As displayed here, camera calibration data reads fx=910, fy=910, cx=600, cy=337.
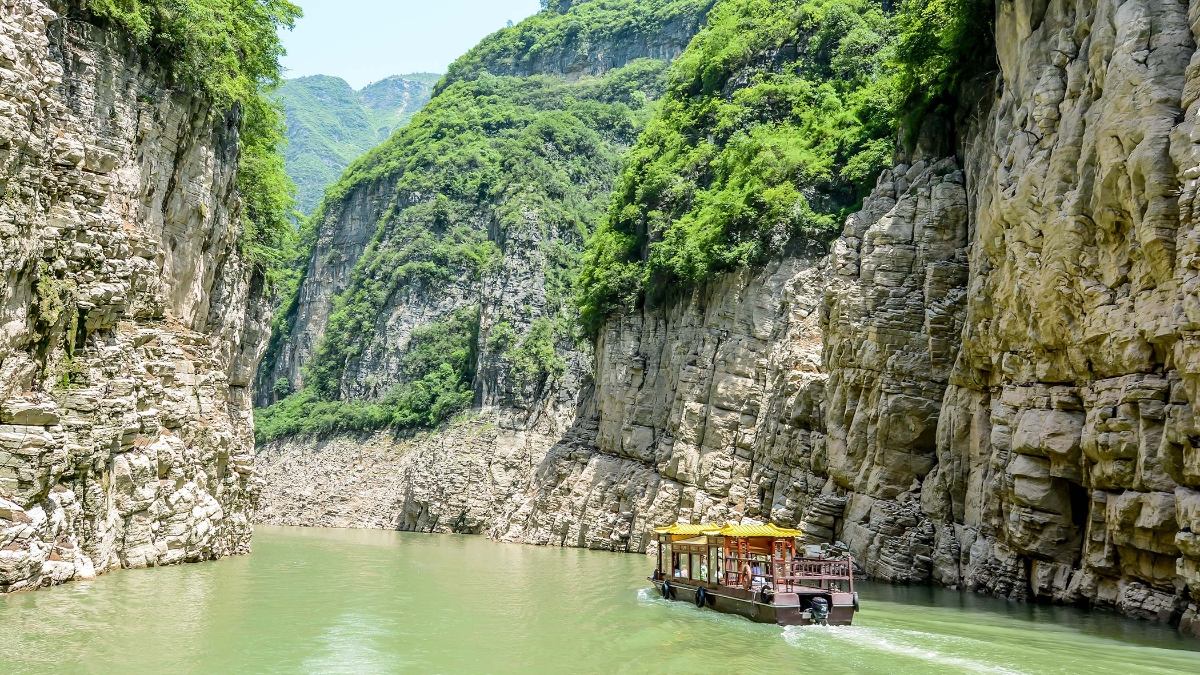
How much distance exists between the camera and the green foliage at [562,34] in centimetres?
11044

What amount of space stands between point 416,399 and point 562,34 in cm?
5837

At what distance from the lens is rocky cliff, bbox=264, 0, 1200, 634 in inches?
697

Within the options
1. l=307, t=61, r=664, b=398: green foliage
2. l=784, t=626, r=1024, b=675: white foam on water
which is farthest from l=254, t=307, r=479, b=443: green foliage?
l=784, t=626, r=1024, b=675: white foam on water

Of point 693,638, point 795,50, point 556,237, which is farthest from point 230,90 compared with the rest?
point 556,237

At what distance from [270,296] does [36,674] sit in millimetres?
33550

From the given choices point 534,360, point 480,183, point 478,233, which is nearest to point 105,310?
point 534,360

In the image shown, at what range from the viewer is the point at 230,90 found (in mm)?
31547

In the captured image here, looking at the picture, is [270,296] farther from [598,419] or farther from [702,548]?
[702,548]

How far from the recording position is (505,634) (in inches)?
770

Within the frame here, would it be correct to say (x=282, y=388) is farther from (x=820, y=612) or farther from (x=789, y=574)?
(x=820, y=612)

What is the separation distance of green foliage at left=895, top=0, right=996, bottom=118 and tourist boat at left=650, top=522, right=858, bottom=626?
54.4 feet

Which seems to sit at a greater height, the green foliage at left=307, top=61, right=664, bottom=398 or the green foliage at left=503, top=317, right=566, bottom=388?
the green foliage at left=307, top=61, right=664, bottom=398

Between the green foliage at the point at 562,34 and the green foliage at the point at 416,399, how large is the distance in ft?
132

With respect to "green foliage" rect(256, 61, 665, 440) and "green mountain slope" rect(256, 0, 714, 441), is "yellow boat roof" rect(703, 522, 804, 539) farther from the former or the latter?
"green foliage" rect(256, 61, 665, 440)
